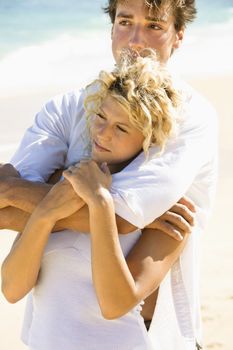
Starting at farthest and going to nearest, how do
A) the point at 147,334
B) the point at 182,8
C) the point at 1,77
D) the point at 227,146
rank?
the point at 1,77, the point at 227,146, the point at 182,8, the point at 147,334

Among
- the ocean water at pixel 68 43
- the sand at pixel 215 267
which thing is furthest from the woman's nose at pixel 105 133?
the ocean water at pixel 68 43

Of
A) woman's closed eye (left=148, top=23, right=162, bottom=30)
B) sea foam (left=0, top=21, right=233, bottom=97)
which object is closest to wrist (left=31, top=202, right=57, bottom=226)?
woman's closed eye (left=148, top=23, right=162, bottom=30)

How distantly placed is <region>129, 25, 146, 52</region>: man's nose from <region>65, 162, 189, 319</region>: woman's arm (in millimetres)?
669

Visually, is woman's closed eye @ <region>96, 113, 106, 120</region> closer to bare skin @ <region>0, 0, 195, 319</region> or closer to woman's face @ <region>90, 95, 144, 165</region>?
woman's face @ <region>90, 95, 144, 165</region>

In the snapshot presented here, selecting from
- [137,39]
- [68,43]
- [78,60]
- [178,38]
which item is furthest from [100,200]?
[68,43]

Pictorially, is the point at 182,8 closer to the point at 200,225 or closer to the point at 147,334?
the point at 200,225

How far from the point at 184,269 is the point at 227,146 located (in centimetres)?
860

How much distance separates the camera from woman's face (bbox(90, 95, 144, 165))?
96.0 inches

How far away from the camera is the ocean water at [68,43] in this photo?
18547 mm

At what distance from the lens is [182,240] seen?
2.51 m

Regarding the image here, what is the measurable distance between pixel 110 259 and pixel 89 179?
277 millimetres

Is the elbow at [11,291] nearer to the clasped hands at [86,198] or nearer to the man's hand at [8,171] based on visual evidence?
the clasped hands at [86,198]

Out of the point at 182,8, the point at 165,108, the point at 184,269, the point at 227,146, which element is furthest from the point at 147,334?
the point at 227,146

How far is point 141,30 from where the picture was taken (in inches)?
114
